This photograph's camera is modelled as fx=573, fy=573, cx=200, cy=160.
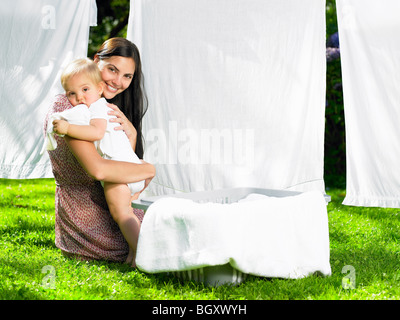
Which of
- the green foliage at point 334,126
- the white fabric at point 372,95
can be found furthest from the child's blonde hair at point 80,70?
the green foliage at point 334,126

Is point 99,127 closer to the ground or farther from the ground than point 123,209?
farther from the ground

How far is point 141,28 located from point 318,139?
3.23 feet

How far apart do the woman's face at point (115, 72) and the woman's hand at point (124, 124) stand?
0.32 ft

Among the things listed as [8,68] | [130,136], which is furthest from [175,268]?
[8,68]

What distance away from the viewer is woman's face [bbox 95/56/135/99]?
215 centimetres

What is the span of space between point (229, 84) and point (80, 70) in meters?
0.93

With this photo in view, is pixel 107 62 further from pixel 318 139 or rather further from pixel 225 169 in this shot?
pixel 318 139

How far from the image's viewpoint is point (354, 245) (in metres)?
2.38

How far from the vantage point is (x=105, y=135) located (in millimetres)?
1973

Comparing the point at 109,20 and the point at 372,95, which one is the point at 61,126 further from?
the point at 109,20

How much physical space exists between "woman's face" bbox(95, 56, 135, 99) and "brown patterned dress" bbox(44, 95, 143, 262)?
182mm

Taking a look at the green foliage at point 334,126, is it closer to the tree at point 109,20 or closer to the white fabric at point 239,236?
the tree at point 109,20

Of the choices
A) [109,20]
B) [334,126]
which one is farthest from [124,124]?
[109,20]

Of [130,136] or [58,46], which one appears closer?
[130,136]
